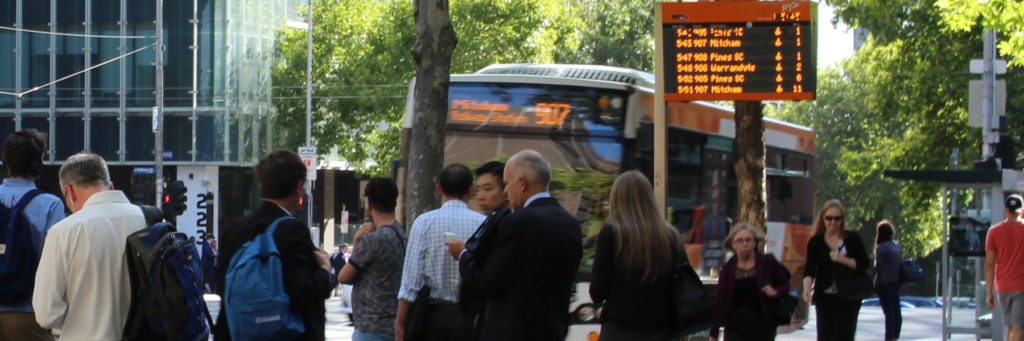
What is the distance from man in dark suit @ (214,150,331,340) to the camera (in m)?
6.18

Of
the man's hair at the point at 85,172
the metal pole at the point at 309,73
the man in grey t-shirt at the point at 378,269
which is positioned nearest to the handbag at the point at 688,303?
the man in grey t-shirt at the point at 378,269

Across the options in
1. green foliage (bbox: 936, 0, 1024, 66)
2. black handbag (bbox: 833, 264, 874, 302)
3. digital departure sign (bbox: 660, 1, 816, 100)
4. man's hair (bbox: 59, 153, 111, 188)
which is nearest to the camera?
man's hair (bbox: 59, 153, 111, 188)

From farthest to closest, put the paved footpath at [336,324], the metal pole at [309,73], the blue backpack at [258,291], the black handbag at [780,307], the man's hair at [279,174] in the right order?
1. the metal pole at [309,73]
2. the paved footpath at [336,324]
3. the black handbag at [780,307]
4. the man's hair at [279,174]
5. the blue backpack at [258,291]

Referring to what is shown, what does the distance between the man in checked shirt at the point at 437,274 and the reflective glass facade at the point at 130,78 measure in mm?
40396

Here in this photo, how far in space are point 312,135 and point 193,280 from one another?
168ft

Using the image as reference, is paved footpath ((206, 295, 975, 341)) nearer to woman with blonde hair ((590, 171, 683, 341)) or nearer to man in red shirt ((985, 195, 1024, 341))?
man in red shirt ((985, 195, 1024, 341))

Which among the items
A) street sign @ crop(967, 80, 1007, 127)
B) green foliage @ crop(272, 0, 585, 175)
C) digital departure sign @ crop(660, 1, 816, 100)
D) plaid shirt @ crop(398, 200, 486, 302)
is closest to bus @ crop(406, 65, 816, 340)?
digital departure sign @ crop(660, 1, 816, 100)

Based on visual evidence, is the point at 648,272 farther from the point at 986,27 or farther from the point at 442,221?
the point at 986,27

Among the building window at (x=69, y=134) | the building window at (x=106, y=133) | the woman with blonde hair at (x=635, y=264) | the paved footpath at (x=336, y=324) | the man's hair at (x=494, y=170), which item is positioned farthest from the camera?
the building window at (x=69, y=134)

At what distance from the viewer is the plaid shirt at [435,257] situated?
7.65 metres

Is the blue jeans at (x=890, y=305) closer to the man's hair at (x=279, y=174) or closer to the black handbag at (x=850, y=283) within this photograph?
the black handbag at (x=850, y=283)

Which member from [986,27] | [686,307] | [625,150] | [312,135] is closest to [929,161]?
[986,27]

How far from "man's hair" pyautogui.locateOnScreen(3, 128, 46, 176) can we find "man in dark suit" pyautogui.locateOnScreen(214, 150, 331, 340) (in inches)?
89.2

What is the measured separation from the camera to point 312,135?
57.7 metres
